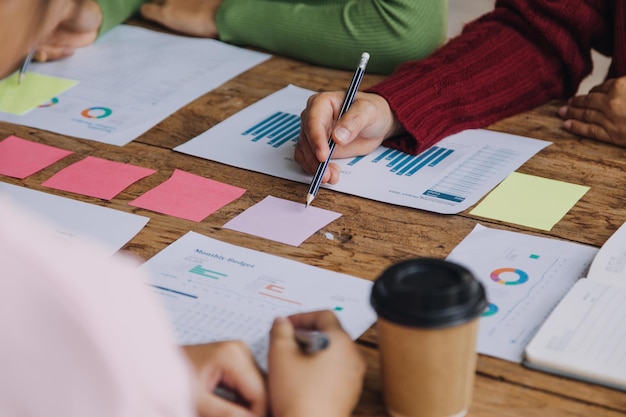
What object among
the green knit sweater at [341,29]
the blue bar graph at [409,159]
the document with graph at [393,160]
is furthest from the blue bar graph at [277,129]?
the green knit sweater at [341,29]

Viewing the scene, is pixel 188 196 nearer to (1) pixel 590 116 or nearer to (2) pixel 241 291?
(2) pixel 241 291

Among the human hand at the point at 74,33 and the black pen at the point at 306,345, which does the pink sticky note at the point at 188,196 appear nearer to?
the black pen at the point at 306,345

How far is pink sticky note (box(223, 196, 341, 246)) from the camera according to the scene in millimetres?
1259

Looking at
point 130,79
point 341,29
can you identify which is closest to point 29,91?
point 130,79

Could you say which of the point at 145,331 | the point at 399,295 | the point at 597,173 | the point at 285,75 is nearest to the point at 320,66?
the point at 285,75

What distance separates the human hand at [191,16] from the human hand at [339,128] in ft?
1.75

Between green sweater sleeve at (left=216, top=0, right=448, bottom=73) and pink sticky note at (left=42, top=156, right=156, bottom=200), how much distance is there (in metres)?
0.53

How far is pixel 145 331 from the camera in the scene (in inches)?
26.8

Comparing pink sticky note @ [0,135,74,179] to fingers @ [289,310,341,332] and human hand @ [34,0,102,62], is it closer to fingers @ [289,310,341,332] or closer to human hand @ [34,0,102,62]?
human hand @ [34,0,102,62]

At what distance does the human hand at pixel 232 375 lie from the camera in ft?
2.93

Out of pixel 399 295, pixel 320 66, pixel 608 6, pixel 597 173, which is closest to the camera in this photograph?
pixel 399 295

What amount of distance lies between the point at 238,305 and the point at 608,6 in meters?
0.99

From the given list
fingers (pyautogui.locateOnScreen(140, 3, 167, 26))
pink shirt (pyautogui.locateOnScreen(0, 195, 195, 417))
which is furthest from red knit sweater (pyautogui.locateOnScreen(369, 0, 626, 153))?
pink shirt (pyautogui.locateOnScreen(0, 195, 195, 417))

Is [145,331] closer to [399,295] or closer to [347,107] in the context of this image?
[399,295]
